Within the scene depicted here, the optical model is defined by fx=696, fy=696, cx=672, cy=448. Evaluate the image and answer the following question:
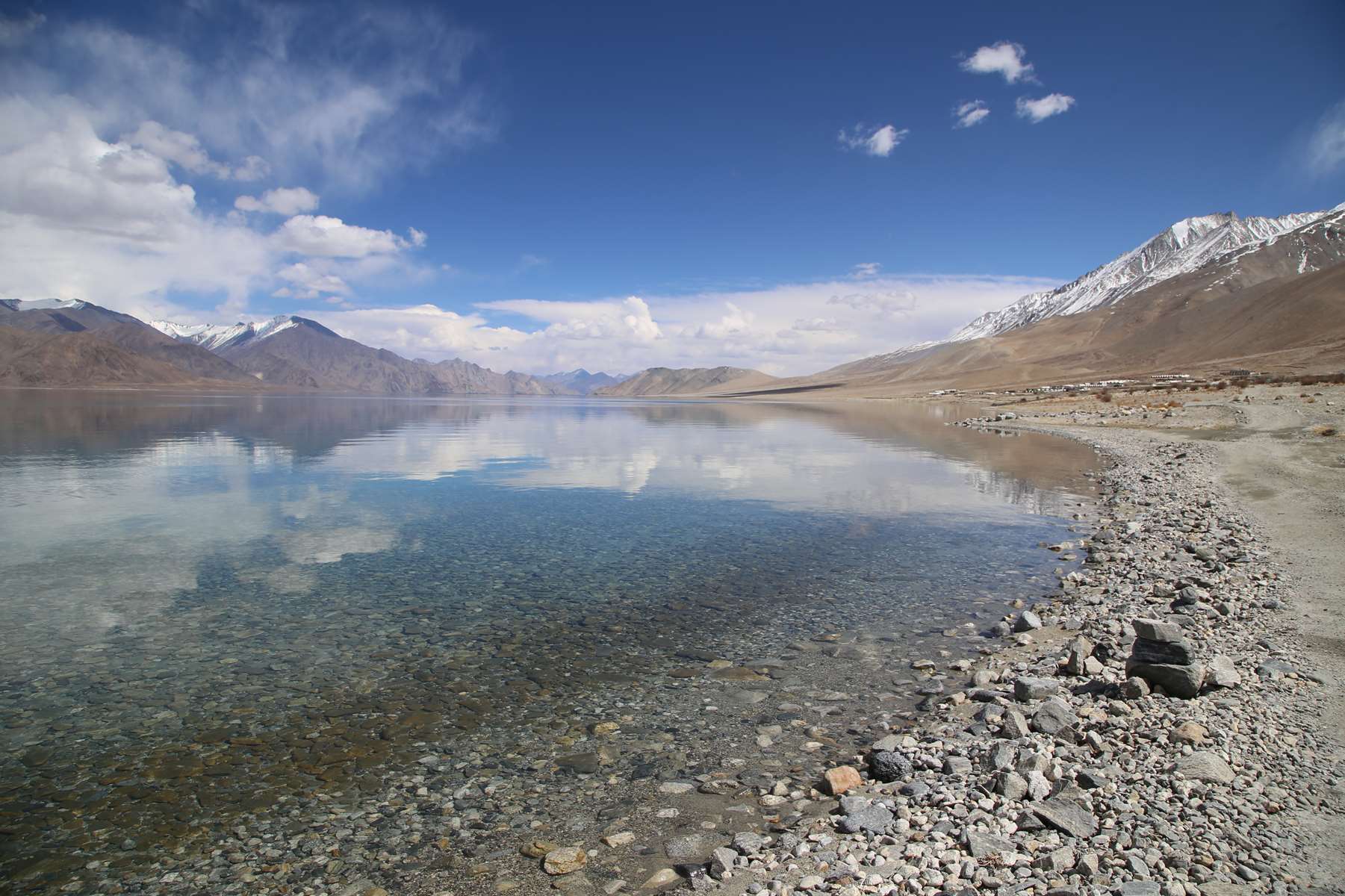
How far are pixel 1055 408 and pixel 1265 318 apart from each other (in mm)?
137422

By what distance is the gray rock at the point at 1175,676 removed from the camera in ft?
26.8

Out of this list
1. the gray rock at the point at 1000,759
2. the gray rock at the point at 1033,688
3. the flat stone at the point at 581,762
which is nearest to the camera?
the gray rock at the point at 1000,759

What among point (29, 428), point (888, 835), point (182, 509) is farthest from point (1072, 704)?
point (29, 428)

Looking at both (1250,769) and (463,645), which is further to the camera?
(463,645)

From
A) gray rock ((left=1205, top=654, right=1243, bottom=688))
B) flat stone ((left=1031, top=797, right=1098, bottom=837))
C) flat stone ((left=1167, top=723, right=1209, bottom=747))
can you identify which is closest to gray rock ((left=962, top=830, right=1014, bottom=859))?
flat stone ((left=1031, top=797, right=1098, bottom=837))

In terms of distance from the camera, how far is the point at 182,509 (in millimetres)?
22391

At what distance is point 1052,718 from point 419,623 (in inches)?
392

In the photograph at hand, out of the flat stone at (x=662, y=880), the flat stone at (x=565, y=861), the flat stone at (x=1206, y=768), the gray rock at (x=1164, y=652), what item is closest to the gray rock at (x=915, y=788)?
the flat stone at (x=1206, y=768)

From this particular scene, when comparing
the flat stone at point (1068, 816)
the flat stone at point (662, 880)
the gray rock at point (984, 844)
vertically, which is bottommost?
the flat stone at point (662, 880)

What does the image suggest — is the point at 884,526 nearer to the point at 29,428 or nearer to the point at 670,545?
the point at 670,545

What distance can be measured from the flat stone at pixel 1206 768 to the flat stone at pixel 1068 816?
127 cm

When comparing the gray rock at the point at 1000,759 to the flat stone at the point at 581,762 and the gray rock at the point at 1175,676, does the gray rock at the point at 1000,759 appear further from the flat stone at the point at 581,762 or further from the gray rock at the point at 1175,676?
the flat stone at the point at 581,762

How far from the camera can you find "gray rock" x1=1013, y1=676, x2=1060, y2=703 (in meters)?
8.93

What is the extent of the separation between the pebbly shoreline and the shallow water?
5.13 ft
